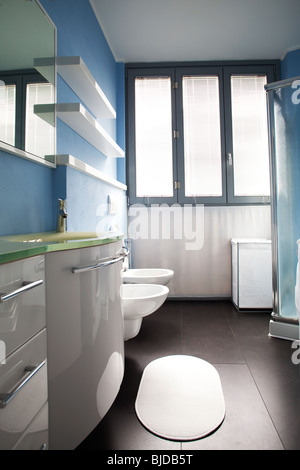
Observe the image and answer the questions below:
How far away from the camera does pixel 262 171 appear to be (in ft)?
10.0

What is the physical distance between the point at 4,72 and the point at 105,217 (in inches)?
50.1

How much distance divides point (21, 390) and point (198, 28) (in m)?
3.19

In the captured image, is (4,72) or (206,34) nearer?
(4,72)

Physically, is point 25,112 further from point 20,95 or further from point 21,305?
point 21,305

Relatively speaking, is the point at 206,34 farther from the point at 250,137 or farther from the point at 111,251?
the point at 111,251

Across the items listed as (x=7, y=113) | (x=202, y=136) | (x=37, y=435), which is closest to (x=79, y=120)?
(x=7, y=113)

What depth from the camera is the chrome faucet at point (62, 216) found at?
4.71ft

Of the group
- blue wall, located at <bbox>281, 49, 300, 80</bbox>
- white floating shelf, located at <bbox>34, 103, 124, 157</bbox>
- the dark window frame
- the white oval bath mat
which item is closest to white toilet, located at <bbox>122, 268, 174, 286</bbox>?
the white oval bath mat

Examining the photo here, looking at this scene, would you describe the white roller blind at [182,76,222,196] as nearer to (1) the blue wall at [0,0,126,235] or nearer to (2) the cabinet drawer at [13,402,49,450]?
(1) the blue wall at [0,0,126,235]

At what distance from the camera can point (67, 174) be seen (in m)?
1.52

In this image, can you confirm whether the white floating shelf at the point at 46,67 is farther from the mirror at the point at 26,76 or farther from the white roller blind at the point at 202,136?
the white roller blind at the point at 202,136

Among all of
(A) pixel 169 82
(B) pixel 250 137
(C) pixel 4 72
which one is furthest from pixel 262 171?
(C) pixel 4 72

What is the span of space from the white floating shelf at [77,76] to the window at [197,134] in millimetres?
1107

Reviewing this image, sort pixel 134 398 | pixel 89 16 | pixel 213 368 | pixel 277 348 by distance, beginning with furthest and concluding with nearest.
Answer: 1. pixel 89 16
2. pixel 277 348
3. pixel 213 368
4. pixel 134 398
